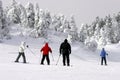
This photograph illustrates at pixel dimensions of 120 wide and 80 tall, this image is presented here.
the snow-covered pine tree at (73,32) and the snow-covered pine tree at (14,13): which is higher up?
the snow-covered pine tree at (14,13)

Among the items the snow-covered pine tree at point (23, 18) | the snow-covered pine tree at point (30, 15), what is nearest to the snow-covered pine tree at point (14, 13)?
the snow-covered pine tree at point (23, 18)

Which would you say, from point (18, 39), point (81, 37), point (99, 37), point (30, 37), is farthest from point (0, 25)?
point (99, 37)

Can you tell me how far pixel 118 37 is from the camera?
119750mm

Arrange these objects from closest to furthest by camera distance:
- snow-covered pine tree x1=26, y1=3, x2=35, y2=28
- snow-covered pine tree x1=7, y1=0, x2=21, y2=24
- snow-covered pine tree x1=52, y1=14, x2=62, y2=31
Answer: snow-covered pine tree x1=26, y1=3, x2=35, y2=28, snow-covered pine tree x1=7, y1=0, x2=21, y2=24, snow-covered pine tree x1=52, y1=14, x2=62, y2=31

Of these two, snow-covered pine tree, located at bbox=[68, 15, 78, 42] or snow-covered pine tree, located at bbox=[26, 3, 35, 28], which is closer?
snow-covered pine tree, located at bbox=[26, 3, 35, 28]

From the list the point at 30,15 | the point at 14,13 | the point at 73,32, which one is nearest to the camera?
→ the point at 30,15

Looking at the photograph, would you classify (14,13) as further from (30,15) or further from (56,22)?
(56,22)

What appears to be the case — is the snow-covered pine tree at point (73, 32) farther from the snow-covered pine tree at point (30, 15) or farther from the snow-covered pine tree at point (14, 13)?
the snow-covered pine tree at point (14, 13)

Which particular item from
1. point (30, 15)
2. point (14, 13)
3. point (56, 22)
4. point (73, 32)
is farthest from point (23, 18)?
point (56, 22)

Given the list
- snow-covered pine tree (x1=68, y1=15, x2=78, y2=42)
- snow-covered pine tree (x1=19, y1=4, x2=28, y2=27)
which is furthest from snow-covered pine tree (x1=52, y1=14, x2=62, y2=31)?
snow-covered pine tree (x1=19, y1=4, x2=28, y2=27)

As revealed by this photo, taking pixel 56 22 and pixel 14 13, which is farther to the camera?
pixel 56 22

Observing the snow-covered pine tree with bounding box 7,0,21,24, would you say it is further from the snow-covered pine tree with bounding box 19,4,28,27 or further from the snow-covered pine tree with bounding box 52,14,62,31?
the snow-covered pine tree with bounding box 52,14,62,31

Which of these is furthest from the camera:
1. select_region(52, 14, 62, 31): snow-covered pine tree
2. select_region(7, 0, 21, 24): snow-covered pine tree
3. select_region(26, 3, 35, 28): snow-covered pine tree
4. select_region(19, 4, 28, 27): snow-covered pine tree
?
select_region(52, 14, 62, 31): snow-covered pine tree

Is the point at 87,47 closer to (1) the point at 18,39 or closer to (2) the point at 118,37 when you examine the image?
(1) the point at 18,39
